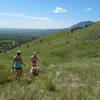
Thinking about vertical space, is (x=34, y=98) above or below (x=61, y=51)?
above

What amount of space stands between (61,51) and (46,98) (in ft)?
206

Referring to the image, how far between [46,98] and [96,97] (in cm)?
150

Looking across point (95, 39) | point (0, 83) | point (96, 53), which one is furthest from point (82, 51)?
point (0, 83)

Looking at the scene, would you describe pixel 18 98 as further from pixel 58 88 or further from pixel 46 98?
pixel 58 88

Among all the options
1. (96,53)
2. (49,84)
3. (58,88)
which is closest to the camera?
(58,88)

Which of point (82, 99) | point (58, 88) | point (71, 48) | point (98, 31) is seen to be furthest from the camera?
point (98, 31)

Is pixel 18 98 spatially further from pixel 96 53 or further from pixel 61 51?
pixel 61 51

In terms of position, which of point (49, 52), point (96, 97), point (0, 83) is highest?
point (96, 97)

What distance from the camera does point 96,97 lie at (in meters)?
6.05

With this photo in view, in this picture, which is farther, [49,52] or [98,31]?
[98,31]

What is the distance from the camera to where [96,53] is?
5819 centimetres

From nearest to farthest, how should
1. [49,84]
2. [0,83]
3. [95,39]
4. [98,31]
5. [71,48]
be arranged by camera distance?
[49,84] → [0,83] → [71,48] → [95,39] → [98,31]

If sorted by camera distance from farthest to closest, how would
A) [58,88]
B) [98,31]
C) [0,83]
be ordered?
[98,31]
[0,83]
[58,88]

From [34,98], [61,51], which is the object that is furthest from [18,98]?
[61,51]
